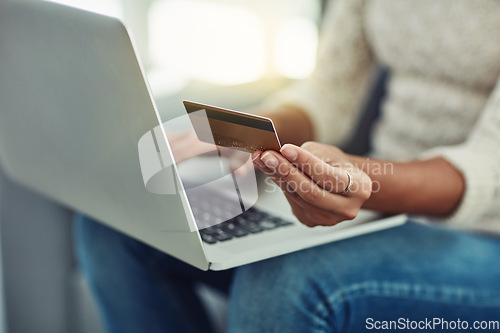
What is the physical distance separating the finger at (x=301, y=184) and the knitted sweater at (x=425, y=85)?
0.18 metres

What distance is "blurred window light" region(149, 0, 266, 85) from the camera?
121 centimetres

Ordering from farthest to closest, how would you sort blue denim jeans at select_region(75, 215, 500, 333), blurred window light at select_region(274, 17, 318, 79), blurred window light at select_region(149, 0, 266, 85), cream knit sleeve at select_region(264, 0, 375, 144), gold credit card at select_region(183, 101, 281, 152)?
blurred window light at select_region(274, 17, 318, 79) < blurred window light at select_region(149, 0, 266, 85) < cream knit sleeve at select_region(264, 0, 375, 144) < blue denim jeans at select_region(75, 215, 500, 333) < gold credit card at select_region(183, 101, 281, 152)

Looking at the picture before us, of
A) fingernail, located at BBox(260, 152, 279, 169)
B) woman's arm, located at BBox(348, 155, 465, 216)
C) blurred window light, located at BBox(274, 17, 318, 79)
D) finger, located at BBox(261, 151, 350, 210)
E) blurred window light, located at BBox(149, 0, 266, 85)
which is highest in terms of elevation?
fingernail, located at BBox(260, 152, 279, 169)

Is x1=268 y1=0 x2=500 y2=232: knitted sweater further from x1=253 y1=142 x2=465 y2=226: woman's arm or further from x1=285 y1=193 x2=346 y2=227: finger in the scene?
x1=285 y1=193 x2=346 y2=227: finger

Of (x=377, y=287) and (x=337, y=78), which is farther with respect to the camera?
(x=337, y=78)

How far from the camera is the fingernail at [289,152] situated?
334 millimetres

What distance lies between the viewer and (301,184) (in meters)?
0.35

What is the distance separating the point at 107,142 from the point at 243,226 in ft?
0.52

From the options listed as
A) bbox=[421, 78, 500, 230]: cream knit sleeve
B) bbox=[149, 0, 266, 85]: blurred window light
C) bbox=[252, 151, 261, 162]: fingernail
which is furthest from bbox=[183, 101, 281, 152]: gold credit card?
bbox=[149, 0, 266, 85]: blurred window light

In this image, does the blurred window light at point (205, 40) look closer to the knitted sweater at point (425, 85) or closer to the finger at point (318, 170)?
the knitted sweater at point (425, 85)

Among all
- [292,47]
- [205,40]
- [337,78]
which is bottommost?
[292,47]

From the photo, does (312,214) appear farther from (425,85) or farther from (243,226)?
(425,85)

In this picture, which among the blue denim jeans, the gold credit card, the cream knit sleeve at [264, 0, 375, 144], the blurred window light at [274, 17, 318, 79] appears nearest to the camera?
the gold credit card

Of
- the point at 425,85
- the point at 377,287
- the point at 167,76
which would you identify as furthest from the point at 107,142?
the point at 167,76
